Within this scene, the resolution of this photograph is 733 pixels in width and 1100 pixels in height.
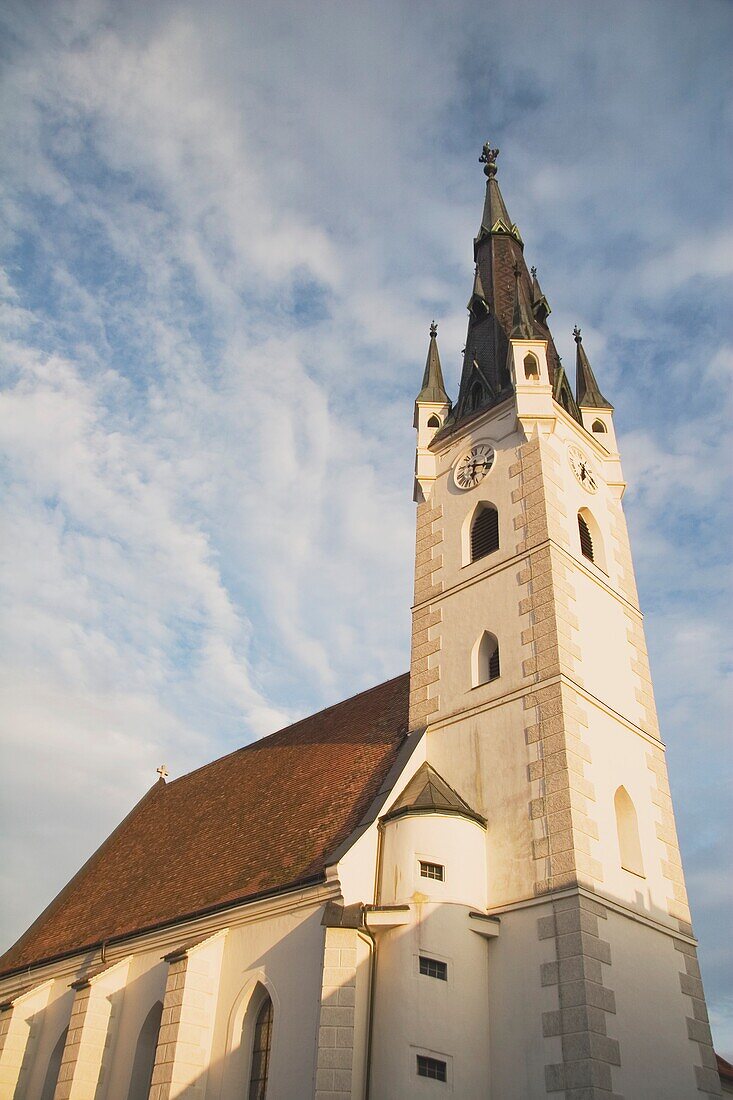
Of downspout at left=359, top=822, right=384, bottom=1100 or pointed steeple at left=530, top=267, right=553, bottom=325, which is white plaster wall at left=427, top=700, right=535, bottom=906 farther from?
pointed steeple at left=530, top=267, right=553, bottom=325

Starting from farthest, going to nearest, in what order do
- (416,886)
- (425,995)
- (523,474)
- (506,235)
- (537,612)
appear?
(506,235)
(523,474)
(537,612)
(416,886)
(425,995)

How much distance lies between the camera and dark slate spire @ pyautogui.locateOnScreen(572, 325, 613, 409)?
76.9ft

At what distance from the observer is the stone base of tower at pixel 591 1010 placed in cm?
1288

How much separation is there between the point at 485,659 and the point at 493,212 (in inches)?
650

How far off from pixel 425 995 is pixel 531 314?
648 inches

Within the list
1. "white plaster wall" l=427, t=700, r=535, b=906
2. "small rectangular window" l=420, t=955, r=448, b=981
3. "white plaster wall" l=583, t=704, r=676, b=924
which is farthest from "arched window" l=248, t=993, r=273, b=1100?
"white plaster wall" l=583, t=704, r=676, b=924

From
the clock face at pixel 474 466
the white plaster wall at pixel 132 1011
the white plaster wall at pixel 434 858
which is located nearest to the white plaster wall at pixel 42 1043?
the white plaster wall at pixel 132 1011

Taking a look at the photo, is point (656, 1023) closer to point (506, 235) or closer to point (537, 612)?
point (537, 612)

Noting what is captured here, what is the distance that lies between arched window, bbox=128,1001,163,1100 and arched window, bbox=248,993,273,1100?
251cm

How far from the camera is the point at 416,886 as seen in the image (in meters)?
14.8

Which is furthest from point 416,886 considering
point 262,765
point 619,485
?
point 619,485

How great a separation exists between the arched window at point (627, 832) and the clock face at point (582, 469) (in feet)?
23.3

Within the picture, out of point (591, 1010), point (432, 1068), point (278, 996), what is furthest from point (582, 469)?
point (432, 1068)

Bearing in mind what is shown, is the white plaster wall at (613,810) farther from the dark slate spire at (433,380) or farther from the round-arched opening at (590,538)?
the dark slate spire at (433,380)
